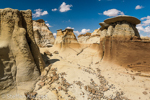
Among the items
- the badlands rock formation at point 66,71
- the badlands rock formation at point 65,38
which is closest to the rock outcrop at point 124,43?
the badlands rock formation at point 66,71

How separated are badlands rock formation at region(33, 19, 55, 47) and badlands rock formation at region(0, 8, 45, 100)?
36.4 feet

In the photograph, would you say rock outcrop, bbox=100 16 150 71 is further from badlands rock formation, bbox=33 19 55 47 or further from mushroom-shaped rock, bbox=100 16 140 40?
badlands rock formation, bbox=33 19 55 47

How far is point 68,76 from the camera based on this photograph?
4168 millimetres

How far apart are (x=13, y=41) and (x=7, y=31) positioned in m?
0.44

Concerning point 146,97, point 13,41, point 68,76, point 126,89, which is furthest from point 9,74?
point 146,97

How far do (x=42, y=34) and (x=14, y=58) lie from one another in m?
12.7

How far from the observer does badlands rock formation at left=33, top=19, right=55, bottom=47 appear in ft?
47.5

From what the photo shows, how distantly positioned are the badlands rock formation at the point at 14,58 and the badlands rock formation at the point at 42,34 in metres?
11.1

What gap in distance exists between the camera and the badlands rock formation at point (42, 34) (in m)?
14.5

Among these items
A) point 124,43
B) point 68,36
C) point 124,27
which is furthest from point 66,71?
point 68,36

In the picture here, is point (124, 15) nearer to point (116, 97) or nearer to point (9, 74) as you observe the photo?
point (116, 97)

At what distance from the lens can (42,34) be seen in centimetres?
1519

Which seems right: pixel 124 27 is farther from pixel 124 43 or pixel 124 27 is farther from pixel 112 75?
pixel 112 75

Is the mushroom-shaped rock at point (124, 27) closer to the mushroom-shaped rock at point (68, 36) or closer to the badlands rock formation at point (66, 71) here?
the badlands rock formation at point (66, 71)
